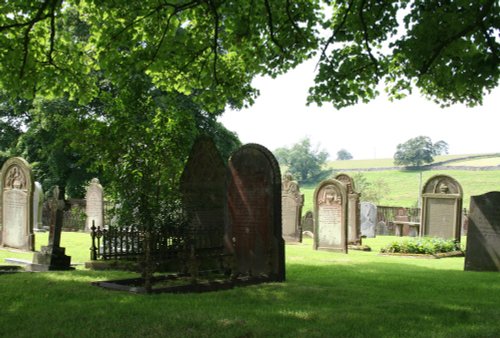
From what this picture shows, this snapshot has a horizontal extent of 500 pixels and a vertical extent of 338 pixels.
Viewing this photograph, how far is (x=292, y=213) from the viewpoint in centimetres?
A: 2220

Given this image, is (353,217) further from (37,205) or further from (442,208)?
(37,205)

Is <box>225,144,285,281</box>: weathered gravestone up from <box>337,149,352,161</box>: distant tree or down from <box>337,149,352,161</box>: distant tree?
down

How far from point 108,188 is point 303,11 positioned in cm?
635

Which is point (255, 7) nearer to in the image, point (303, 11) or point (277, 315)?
point (303, 11)

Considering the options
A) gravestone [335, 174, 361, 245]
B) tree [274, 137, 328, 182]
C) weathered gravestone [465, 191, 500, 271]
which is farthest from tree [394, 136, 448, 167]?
weathered gravestone [465, 191, 500, 271]

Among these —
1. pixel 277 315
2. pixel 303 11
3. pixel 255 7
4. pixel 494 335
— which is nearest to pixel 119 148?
pixel 255 7

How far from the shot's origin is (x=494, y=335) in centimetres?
577

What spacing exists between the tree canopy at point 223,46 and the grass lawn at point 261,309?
4.19 metres

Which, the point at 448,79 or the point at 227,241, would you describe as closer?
the point at 227,241

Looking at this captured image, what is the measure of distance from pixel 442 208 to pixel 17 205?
14.7 metres

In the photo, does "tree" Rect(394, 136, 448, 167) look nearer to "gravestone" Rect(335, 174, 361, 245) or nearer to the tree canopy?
"gravestone" Rect(335, 174, 361, 245)

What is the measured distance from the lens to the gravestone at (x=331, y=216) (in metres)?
18.0

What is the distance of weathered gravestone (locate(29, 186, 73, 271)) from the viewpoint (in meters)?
11.7

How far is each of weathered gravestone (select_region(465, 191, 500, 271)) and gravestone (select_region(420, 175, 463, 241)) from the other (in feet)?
17.4
